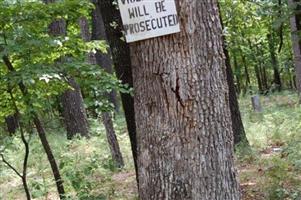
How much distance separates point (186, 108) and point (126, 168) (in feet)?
20.7

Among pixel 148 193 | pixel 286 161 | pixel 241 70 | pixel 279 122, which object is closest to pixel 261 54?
pixel 241 70

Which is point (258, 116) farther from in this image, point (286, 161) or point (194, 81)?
point (194, 81)

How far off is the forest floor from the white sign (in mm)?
3501

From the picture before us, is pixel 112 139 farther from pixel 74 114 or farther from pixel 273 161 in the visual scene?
pixel 74 114

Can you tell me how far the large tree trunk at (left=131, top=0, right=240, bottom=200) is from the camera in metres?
Result: 2.60

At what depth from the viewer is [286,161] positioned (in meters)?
6.70

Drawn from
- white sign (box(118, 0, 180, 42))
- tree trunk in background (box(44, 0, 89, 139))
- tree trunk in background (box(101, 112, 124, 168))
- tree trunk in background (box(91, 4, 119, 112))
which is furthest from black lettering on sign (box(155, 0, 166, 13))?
tree trunk in background (box(91, 4, 119, 112))

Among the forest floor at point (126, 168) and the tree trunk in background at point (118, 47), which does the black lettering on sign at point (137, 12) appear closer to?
the tree trunk in background at point (118, 47)

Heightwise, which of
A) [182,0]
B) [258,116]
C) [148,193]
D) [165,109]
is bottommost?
[258,116]

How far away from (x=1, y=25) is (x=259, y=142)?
593 cm

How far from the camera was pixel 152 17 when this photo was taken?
2.56m

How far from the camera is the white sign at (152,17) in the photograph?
100 inches

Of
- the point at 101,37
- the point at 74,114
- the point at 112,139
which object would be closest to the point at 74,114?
the point at 74,114

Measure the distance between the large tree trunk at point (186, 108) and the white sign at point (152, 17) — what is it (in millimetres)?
43
